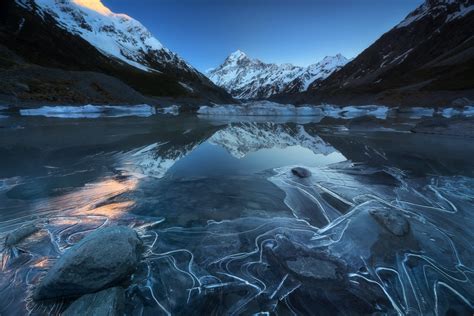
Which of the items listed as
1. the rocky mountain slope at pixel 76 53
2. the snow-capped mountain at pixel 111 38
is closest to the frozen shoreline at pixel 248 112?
the rocky mountain slope at pixel 76 53

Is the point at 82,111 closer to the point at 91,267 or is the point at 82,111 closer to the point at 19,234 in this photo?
the point at 19,234

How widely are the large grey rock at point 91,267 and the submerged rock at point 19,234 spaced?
4.94ft

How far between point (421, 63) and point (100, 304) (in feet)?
433

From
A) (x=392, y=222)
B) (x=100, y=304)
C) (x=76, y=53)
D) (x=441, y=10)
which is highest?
(x=441, y=10)

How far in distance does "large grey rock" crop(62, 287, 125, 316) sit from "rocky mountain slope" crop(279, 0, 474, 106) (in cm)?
6101

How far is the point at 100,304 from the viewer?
240 centimetres

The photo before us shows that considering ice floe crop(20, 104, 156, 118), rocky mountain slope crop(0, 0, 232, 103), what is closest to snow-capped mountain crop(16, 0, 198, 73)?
rocky mountain slope crop(0, 0, 232, 103)

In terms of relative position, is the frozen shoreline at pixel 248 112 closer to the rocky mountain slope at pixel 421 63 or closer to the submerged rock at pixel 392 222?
the rocky mountain slope at pixel 421 63

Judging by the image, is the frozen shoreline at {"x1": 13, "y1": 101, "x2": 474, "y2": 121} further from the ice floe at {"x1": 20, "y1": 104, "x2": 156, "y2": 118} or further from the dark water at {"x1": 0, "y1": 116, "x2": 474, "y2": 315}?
the dark water at {"x1": 0, "y1": 116, "x2": 474, "y2": 315}

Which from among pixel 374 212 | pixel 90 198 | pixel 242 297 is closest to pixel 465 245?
pixel 374 212

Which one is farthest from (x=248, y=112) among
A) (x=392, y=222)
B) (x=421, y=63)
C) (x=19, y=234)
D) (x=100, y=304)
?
(x=421, y=63)

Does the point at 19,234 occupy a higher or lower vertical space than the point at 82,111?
lower

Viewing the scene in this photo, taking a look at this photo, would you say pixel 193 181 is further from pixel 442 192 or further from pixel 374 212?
pixel 442 192

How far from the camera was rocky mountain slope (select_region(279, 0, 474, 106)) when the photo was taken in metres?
65.3
